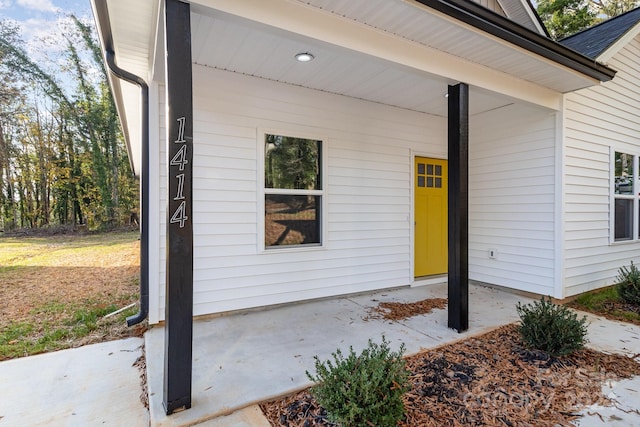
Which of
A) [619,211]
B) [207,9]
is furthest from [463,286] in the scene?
[619,211]

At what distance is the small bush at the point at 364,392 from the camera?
1.63m

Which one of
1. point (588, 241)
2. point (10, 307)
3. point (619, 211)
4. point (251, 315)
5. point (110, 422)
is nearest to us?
point (110, 422)

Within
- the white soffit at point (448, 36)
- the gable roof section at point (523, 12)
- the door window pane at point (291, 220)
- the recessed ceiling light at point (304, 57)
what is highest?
the gable roof section at point (523, 12)

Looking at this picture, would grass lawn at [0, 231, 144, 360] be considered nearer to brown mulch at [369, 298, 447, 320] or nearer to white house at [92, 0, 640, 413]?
white house at [92, 0, 640, 413]

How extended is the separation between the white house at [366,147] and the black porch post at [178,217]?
0.01 meters

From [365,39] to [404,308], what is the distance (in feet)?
9.96

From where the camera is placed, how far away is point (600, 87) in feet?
15.3

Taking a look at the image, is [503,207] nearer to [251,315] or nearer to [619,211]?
[619,211]

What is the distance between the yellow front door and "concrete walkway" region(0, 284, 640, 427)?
136cm

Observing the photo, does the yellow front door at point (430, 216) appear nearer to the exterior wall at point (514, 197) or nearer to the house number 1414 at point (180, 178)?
the exterior wall at point (514, 197)

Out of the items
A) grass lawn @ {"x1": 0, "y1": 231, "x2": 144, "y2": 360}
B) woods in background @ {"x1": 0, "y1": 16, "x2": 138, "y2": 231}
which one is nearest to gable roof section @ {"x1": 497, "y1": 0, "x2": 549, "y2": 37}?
grass lawn @ {"x1": 0, "y1": 231, "x2": 144, "y2": 360}

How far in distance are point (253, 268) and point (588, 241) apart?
482 cm

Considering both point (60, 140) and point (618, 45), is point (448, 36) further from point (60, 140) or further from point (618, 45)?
point (60, 140)

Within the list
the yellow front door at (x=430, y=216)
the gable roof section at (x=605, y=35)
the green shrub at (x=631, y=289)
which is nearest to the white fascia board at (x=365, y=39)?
the gable roof section at (x=605, y=35)
